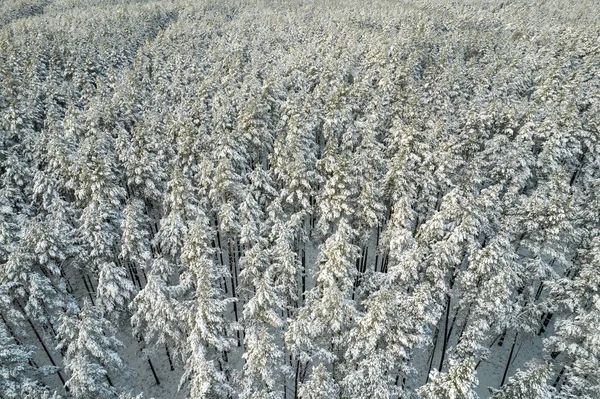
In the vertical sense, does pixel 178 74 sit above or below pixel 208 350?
above

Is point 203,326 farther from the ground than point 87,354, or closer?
farther from the ground

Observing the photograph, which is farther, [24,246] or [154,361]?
[154,361]

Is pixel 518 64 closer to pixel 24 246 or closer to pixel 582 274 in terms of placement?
pixel 582 274

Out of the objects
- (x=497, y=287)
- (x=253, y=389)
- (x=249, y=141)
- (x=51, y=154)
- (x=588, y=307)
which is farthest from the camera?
(x=249, y=141)

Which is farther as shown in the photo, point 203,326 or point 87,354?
point 87,354

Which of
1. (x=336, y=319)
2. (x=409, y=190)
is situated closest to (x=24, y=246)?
(x=336, y=319)

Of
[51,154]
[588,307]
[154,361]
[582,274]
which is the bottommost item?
[154,361]

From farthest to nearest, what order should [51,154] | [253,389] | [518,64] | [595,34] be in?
[595,34] → [518,64] → [51,154] → [253,389]

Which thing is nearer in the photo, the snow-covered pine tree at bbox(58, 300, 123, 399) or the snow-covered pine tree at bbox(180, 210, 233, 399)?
the snow-covered pine tree at bbox(180, 210, 233, 399)

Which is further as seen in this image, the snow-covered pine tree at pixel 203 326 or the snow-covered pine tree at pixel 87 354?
the snow-covered pine tree at pixel 87 354
